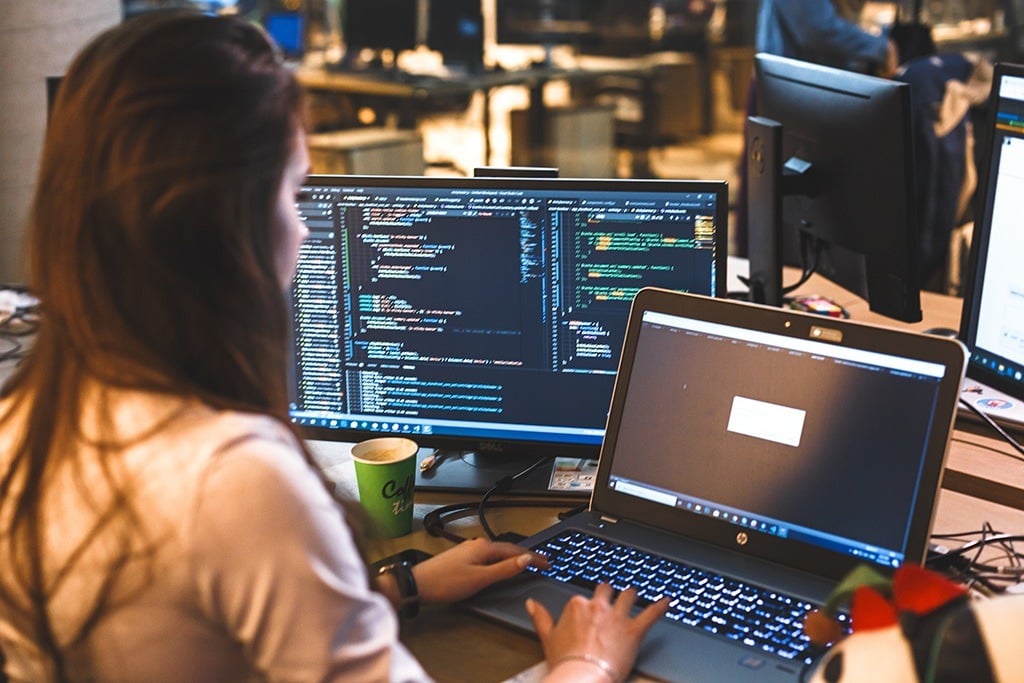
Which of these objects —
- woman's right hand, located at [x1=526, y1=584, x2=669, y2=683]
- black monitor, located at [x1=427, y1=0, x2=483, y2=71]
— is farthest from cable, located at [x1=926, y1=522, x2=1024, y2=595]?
black monitor, located at [x1=427, y1=0, x2=483, y2=71]

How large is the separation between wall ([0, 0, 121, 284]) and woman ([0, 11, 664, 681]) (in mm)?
2312

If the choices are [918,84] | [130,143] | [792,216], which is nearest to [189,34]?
[130,143]

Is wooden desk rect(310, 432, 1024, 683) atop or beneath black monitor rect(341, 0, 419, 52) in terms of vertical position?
beneath

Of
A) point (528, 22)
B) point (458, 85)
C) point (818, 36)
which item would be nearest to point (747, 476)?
point (818, 36)

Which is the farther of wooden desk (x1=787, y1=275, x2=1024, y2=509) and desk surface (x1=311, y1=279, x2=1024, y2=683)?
wooden desk (x1=787, y1=275, x2=1024, y2=509)

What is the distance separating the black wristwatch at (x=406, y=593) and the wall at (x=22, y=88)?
2141 mm

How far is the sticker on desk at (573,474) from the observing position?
5.03ft

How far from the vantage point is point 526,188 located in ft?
4.73

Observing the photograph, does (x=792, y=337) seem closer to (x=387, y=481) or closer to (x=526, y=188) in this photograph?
(x=526, y=188)

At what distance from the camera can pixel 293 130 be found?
2.98 ft

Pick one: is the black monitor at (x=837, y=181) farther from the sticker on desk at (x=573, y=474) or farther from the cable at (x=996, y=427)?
the sticker on desk at (x=573, y=474)

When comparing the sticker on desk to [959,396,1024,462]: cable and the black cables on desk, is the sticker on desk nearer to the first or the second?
the black cables on desk

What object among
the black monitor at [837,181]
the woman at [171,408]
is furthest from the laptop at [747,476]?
the black monitor at [837,181]

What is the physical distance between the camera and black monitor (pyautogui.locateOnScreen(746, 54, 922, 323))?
1.68 metres
